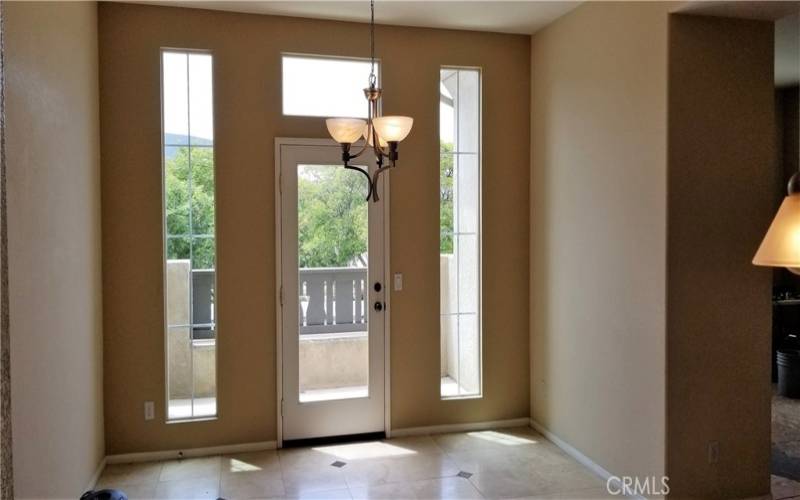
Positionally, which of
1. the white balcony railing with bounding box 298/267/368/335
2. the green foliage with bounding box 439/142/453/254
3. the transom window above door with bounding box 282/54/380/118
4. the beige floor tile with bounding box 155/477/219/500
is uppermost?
the transom window above door with bounding box 282/54/380/118

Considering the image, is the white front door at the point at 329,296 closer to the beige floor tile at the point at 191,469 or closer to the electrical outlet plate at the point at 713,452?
the beige floor tile at the point at 191,469

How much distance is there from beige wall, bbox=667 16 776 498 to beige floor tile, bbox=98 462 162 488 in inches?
124

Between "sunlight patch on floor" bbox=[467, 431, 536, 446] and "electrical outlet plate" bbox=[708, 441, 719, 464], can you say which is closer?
"electrical outlet plate" bbox=[708, 441, 719, 464]

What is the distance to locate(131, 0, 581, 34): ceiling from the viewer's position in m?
3.84

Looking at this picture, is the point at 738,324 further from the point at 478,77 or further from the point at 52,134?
the point at 52,134

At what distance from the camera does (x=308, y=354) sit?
4.21 metres

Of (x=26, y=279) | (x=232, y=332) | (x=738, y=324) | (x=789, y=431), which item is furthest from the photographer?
(x=789, y=431)

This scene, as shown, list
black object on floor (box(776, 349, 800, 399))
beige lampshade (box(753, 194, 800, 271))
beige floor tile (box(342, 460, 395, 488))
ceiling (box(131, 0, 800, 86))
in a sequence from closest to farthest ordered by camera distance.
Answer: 1. beige lampshade (box(753, 194, 800, 271))
2. beige floor tile (box(342, 460, 395, 488))
3. ceiling (box(131, 0, 800, 86))
4. black object on floor (box(776, 349, 800, 399))

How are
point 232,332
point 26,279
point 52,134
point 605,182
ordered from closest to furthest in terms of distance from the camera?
point 26,279, point 52,134, point 605,182, point 232,332

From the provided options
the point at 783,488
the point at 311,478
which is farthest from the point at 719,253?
the point at 311,478

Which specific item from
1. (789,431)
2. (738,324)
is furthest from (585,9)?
(789,431)

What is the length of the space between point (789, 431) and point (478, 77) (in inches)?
142

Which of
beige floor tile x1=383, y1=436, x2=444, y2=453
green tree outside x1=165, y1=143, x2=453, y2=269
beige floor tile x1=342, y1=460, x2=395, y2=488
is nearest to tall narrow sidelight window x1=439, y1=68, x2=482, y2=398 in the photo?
green tree outside x1=165, y1=143, x2=453, y2=269

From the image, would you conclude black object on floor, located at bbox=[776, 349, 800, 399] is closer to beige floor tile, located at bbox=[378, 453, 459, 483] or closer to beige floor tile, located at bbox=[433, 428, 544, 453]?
beige floor tile, located at bbox=[433, 428, 544, 453]
